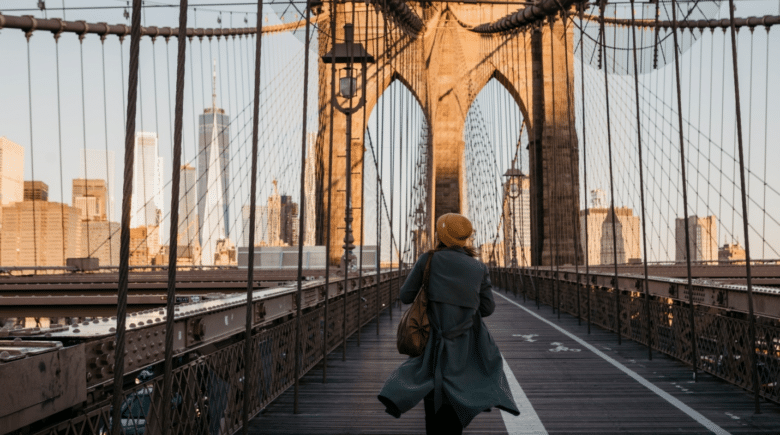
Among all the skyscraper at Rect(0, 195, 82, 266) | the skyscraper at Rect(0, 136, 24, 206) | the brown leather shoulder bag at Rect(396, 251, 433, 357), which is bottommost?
the brown leather shoulder bag at Rect(396, 251, 433, 357)

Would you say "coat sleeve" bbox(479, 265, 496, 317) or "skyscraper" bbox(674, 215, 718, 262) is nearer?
"coat sleeve" bbox(479, 265, 496, 317)

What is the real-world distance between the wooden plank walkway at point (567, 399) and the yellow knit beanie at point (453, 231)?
172 cm

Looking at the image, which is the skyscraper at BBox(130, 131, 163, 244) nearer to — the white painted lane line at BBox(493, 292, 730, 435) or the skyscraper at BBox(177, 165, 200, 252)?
the skyscraper at BBox(177, 165, 200, 252)

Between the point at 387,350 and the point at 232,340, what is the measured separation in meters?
4.11

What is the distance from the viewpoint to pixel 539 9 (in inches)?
904

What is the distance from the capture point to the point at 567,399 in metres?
5.52

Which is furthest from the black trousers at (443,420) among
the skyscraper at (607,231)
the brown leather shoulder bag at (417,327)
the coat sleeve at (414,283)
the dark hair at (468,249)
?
the skyscraper at (607,231)

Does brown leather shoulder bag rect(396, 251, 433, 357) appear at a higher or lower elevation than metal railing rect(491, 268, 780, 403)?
higher

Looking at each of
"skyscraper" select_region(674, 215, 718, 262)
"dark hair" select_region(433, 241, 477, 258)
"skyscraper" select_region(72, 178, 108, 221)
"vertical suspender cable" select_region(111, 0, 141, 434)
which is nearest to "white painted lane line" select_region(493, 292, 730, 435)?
"dark hair" select_region(433, 241, 477, 258)

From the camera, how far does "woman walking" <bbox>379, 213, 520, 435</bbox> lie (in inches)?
122

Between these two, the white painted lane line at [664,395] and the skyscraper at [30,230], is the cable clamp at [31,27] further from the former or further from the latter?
the white painted lane line at [664,395]

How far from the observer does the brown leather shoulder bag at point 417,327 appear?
10.4ft

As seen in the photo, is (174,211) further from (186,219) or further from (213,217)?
(213,217)

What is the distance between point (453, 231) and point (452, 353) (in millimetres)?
490
